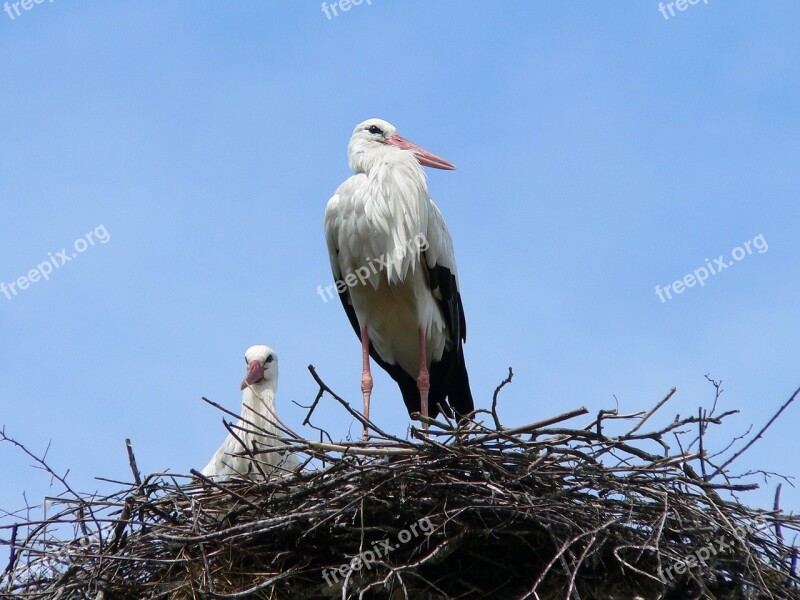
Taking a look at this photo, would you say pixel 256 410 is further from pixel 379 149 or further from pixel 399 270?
pixel 379 149

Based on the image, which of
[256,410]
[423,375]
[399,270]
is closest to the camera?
[256,410]

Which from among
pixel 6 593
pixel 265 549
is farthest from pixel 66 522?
pixel 265 549

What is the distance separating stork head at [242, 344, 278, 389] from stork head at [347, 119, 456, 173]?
0.96 meters

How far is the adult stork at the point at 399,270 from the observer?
5422 millimetres

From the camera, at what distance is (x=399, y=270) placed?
5.45 m

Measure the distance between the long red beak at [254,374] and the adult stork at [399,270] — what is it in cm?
55

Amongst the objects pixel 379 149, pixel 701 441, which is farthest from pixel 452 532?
pixel 379 149

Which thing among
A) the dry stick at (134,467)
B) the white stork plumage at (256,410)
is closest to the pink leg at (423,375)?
the white stork plumage at (256,410)

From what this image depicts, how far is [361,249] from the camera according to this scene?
5.44 meters

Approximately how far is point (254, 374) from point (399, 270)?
2.57 feet

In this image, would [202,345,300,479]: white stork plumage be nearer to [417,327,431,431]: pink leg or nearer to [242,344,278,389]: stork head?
[242,344,278,389]: stork head

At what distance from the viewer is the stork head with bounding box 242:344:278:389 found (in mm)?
5367

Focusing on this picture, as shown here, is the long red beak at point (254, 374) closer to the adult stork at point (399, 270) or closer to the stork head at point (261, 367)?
the stork head at point (261, 367)

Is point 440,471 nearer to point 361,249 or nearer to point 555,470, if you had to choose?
point 555,470
